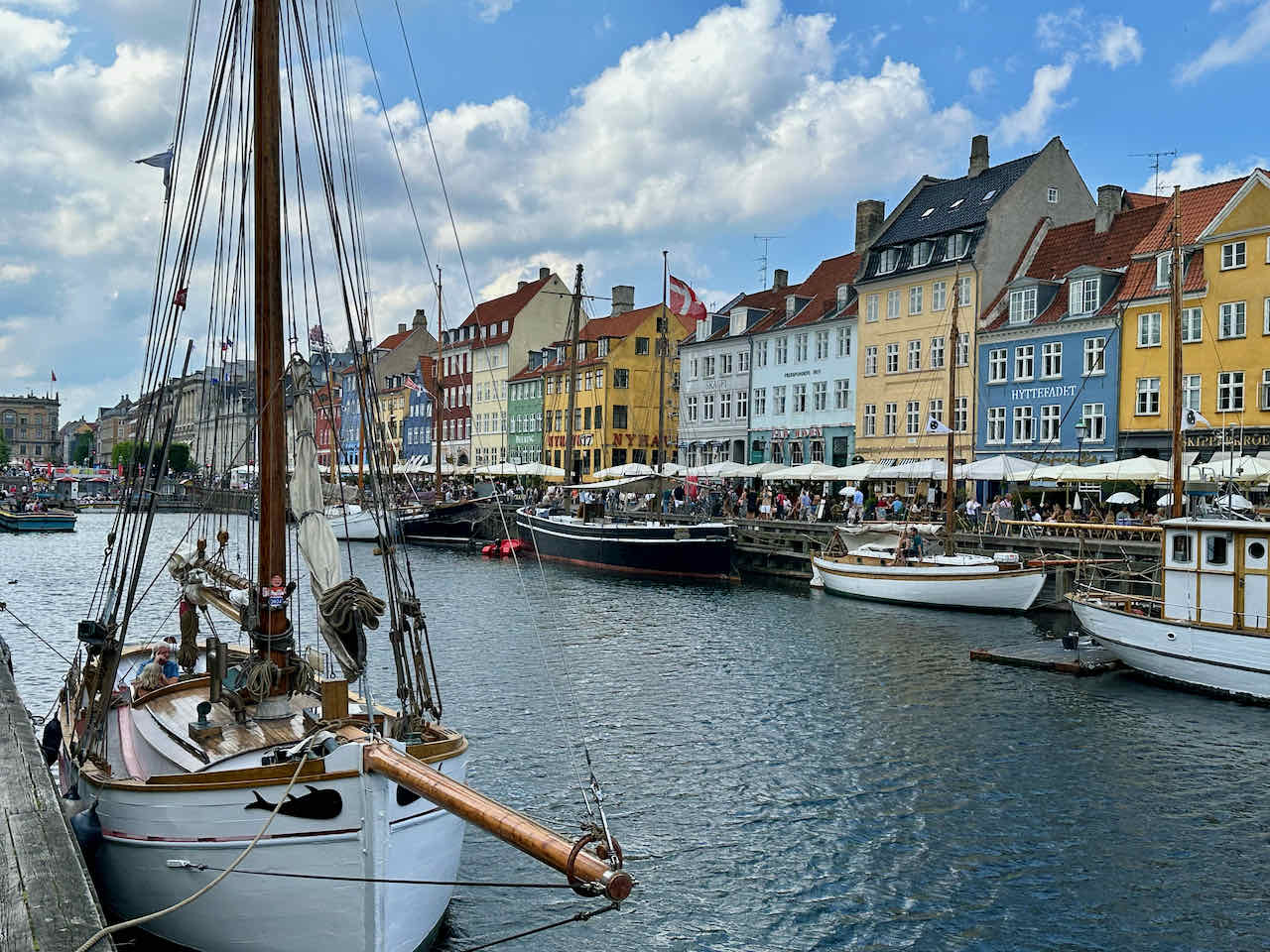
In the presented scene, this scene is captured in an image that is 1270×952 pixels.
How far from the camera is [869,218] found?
65812mm

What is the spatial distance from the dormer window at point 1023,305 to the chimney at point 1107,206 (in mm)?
4454

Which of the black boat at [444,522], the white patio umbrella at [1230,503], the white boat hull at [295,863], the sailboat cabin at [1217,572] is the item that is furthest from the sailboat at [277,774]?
the black boat at [444,522]

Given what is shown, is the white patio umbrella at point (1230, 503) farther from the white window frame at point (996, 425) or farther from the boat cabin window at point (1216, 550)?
the white window frame at point (996, 425)

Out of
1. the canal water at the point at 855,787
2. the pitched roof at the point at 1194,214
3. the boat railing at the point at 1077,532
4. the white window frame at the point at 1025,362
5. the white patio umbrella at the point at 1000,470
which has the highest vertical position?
the pitched roof at the point at 1194,214

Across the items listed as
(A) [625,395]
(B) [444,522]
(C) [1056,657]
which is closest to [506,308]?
(A) [625,395]

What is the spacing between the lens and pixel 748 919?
12461mm

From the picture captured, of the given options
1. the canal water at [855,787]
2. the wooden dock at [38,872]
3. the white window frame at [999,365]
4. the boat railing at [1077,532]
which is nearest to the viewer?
the wooden dock at [38,872]

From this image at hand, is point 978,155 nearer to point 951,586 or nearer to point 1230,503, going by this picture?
point 951,586

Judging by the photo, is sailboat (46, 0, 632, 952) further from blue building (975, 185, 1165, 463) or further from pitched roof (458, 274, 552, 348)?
pitched roof (458, 274, 552, 348)

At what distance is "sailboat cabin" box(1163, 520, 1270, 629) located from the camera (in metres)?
22.6

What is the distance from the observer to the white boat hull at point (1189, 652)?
74.8ft

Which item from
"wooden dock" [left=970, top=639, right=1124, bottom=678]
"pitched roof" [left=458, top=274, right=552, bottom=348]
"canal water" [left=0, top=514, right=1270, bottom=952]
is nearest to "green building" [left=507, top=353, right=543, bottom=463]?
"pitched roof" [left=458, top=274, right=552, bottom=348]

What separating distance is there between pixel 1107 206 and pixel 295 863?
5240cm

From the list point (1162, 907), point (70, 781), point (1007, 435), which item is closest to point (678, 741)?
point (1162, 907)
